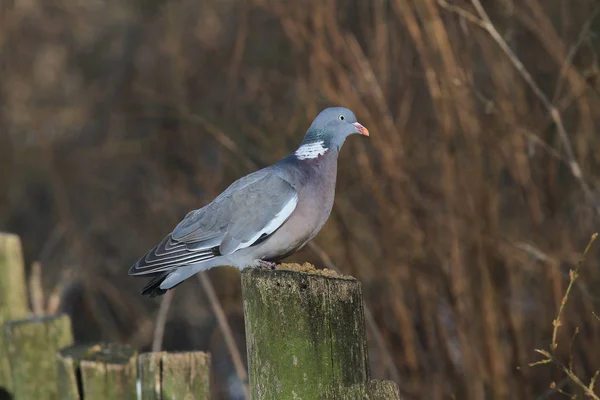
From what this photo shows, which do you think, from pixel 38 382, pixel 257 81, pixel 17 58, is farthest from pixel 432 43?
pixel 17 58

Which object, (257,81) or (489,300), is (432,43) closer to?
(489,300)

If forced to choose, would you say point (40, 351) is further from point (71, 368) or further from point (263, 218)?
point (263, 218)

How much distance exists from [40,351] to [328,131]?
3.99 feet

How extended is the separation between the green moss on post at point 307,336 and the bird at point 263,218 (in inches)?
37.2

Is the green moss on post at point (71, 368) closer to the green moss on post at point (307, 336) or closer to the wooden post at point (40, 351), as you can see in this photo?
the wooden post at point (40, 351)

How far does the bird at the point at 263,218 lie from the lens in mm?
2818

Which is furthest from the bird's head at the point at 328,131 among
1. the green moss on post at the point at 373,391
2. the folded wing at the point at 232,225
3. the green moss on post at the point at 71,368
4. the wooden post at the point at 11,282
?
the wooden post at the point at 11,282

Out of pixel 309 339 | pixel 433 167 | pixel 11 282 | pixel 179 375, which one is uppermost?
pixel 433 167

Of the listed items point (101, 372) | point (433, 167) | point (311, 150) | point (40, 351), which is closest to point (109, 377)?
point (101, 372)

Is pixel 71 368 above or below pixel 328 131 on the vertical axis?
below

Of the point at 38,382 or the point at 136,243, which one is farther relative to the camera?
the point at 136,243

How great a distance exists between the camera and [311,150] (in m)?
2.97

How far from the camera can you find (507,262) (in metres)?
3.95

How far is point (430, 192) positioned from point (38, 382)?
6.07 feet
